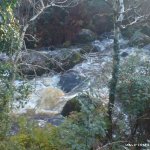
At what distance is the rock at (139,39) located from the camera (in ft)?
57.5

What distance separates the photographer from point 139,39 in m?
17.7

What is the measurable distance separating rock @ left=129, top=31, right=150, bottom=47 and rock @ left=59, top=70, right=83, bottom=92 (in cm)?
382

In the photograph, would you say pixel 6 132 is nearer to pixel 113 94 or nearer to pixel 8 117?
pixel 8 117

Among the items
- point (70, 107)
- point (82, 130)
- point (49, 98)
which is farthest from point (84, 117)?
point (49, 98)

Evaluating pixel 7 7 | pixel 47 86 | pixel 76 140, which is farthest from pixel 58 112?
pixel 76 140

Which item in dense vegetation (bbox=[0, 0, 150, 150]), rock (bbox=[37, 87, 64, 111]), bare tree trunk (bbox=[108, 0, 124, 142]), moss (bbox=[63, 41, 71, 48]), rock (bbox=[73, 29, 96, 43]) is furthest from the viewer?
rock (bbox=[73, 29, 96, 43])

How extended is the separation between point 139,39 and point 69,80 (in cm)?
477

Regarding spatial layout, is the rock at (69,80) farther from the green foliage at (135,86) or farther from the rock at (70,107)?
the green foliage at (135,86)

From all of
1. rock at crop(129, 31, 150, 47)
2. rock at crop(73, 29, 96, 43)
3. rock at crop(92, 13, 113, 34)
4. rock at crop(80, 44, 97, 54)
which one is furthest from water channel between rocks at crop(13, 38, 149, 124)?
rock at crop(92, 13, 113, 34)

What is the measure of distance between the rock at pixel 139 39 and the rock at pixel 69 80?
3.82m

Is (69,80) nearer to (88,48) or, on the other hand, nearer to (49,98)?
(49,98)

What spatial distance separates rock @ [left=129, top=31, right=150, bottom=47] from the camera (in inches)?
690

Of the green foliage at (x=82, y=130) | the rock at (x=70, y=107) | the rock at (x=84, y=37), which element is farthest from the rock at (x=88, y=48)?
the green foliage at (x=82, y=130)

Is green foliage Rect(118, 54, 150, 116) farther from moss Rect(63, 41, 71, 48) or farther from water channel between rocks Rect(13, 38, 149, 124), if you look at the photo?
moss Rect(63, 41, 71, 48)
